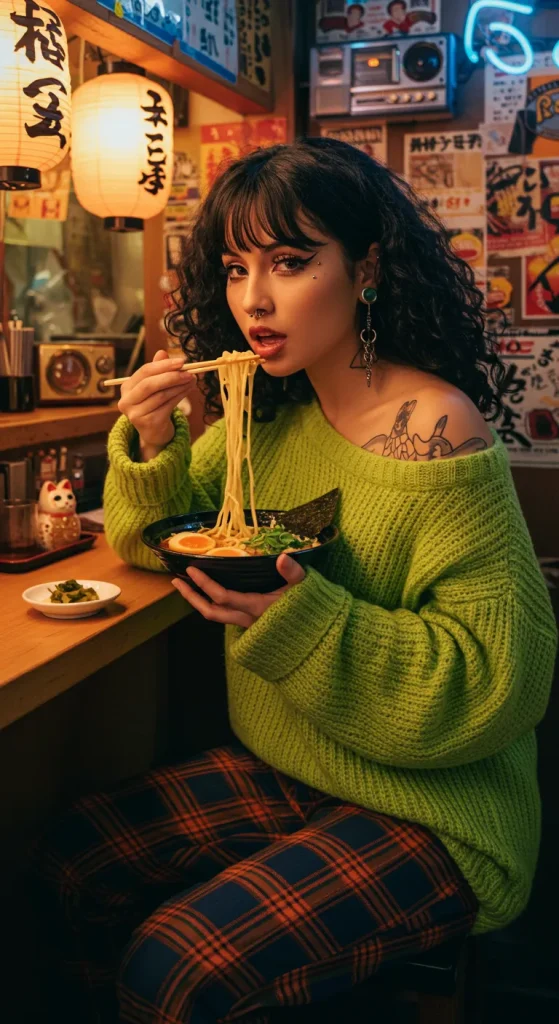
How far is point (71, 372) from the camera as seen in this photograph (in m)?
3.60

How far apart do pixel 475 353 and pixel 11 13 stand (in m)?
1.49

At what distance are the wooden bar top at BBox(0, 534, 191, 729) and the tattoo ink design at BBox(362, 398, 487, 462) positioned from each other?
646mm

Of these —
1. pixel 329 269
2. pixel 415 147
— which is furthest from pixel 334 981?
pixel 415 147

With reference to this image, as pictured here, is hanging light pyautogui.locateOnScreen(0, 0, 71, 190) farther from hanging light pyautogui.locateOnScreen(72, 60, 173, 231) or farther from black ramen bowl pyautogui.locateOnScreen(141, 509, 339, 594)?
black ramen bowl pyautogui.locateOnScreen(141, 509, 339, 594)

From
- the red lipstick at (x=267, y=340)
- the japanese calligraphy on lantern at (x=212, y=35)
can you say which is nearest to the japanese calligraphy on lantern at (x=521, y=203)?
the japanese calligraphy on lantern at (x=212, y=35)

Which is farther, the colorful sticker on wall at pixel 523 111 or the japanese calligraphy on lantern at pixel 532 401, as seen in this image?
the japanese calligraphy on lantern at pixel 532 401

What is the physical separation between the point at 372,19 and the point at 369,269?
5.66 ft

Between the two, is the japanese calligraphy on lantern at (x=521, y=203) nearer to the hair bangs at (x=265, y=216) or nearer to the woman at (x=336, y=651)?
the woman at (x=336, y=651)

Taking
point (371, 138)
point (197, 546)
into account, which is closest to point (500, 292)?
point (371, 138)

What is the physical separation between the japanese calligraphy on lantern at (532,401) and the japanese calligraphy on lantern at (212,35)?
135 cm

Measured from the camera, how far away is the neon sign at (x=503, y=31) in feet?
10.7

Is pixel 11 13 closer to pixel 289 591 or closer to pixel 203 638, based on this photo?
pixel 289 591

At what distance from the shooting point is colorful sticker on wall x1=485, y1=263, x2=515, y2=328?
3393mm

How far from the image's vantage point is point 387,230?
7.04 ft
